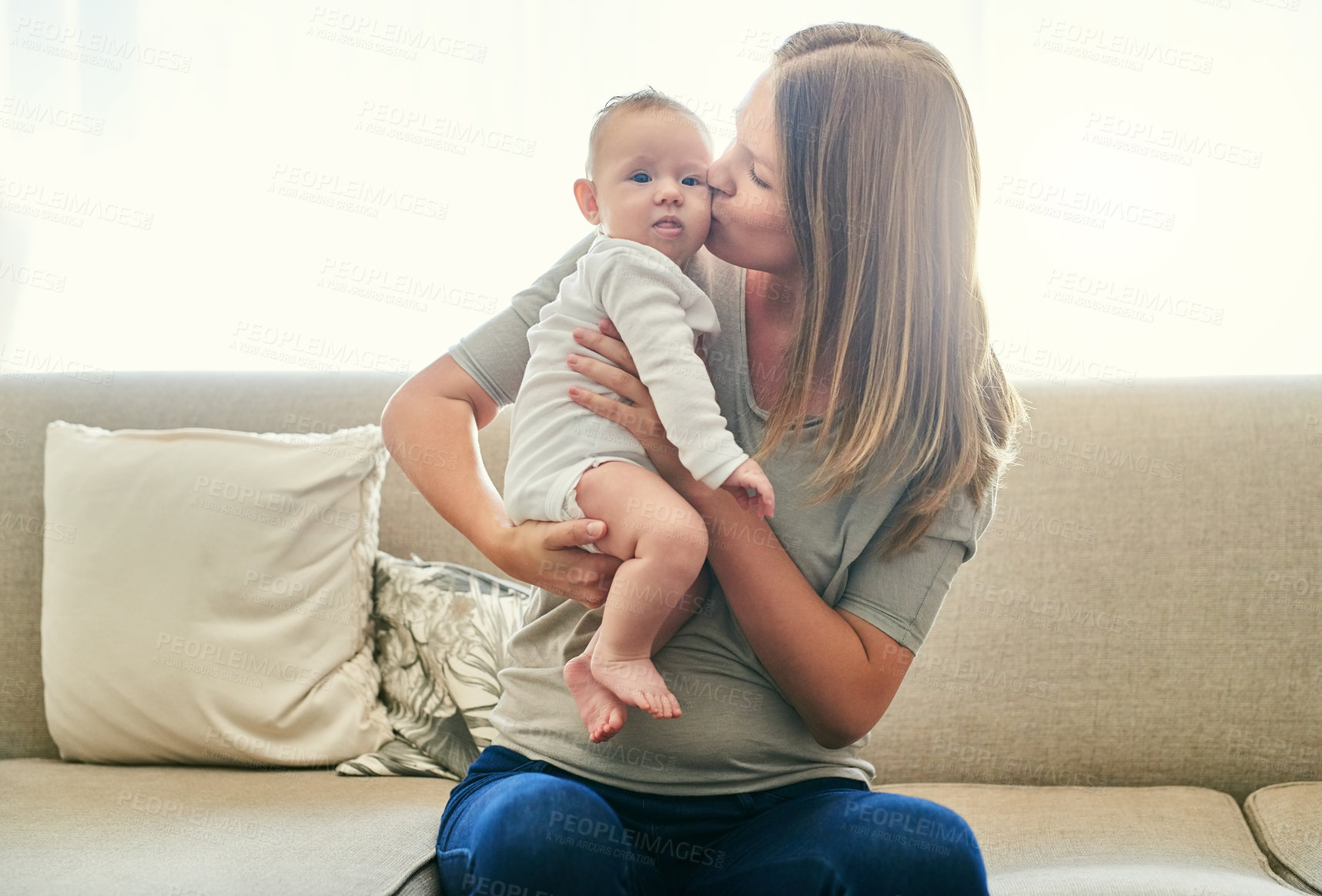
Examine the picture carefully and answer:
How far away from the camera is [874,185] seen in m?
1.09

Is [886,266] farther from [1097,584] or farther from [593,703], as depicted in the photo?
[1097,584]

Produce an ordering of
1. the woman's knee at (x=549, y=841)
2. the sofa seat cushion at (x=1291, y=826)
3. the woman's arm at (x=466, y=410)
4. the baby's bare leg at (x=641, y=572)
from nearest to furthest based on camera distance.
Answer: the woman's knee at (x=549, y=841) < the baby's bare leg at (x=641, y=572) < the woman's arm at (x=466, y=410) < the sofa seat cushion at (x=1291, y=826)

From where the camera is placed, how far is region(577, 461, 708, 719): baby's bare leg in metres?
0.93

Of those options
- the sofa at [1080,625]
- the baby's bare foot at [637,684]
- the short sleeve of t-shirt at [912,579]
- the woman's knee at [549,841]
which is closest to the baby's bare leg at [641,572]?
the baby's bare foot at [637,684]

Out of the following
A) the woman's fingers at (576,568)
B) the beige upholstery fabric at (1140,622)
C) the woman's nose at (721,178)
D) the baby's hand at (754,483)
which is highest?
the woman's nose at (721,178)

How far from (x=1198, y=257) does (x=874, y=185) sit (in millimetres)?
1520

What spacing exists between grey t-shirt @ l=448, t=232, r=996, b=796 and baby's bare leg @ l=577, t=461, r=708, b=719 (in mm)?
90

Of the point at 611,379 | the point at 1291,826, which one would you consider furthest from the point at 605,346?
the point at 1291,826

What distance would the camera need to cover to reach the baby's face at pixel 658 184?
109 cm

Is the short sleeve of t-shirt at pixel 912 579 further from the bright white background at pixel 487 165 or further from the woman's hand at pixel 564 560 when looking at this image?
the bright white background at pixel 487 165

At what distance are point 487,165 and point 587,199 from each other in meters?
1.20

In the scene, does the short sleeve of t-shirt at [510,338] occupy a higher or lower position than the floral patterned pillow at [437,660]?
higher

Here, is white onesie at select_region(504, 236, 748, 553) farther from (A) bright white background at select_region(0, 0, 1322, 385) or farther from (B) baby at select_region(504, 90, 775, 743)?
(A) bright white background at select_region(0, 0, 1322, 385)

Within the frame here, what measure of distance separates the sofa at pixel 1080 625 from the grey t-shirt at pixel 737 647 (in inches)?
16.6
